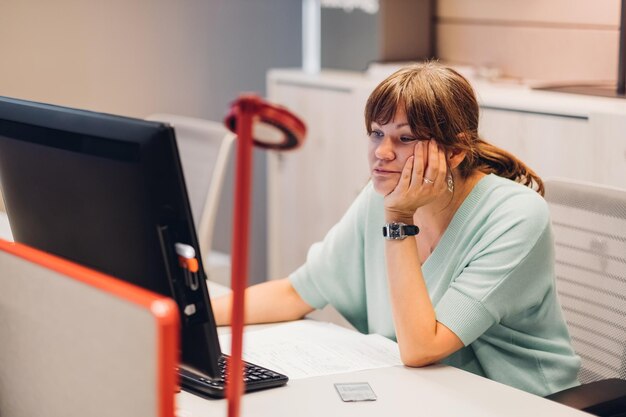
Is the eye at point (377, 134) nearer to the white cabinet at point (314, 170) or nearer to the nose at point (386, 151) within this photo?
the nose at point (386, 151)

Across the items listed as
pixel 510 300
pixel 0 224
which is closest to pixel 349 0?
pixel 0 224

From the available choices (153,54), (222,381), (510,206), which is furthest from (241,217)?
(153,54)

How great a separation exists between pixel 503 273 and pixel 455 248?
0.14 m

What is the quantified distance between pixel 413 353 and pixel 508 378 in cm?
25

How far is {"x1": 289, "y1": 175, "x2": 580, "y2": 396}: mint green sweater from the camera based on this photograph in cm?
165

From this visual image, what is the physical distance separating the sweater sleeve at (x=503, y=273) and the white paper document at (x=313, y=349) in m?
0.14

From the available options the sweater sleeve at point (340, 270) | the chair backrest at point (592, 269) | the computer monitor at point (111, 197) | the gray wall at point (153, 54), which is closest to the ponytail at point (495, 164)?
the chair backrest at point (592, 269)

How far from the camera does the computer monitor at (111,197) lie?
1.12m

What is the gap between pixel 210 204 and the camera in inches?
112

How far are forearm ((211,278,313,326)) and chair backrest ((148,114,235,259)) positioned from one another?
92cm

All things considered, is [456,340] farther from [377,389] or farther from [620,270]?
[620,270]

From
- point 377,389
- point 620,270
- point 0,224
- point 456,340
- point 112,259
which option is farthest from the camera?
point 0,224

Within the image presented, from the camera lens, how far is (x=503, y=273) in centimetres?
165

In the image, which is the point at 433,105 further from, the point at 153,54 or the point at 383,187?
the point at 153,54
